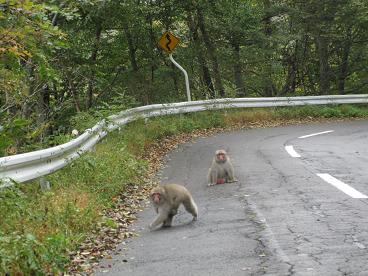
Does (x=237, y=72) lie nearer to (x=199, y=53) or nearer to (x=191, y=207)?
(x=199, y=53)

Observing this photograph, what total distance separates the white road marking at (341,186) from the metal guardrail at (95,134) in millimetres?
4296

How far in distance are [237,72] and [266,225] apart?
21084 millimetres


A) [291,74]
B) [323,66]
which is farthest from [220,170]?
[291,74]

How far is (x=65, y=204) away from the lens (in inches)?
316

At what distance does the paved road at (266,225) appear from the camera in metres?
5.94

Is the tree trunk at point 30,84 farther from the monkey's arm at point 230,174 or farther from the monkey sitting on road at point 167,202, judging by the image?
the monkey sitting on road at point 167,202

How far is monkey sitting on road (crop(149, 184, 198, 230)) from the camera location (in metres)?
7.82

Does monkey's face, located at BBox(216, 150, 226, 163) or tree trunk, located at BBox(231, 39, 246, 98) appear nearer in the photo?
monkey's face, located at BBox(216, 150, 226, 163)

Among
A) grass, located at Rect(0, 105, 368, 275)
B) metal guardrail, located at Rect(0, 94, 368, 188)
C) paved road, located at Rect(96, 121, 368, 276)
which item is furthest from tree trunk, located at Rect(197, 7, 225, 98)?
paved road, located at Rect(96, 121, 368, 276)

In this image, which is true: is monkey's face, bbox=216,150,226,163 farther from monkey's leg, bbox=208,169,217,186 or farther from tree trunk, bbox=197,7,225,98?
tree trunk, bbox=197,7,225,98

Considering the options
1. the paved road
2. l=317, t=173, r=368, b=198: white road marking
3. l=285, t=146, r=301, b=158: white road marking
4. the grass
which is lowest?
l=285, t=146, r=301, b=158: white road marking

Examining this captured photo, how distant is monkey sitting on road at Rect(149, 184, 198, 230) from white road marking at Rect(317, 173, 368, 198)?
8.33ft

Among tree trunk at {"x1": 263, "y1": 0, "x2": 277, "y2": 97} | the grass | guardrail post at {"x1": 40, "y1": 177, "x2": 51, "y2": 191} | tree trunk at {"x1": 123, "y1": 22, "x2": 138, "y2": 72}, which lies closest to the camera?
the grass

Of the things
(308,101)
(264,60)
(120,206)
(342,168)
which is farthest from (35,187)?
(264,60)
